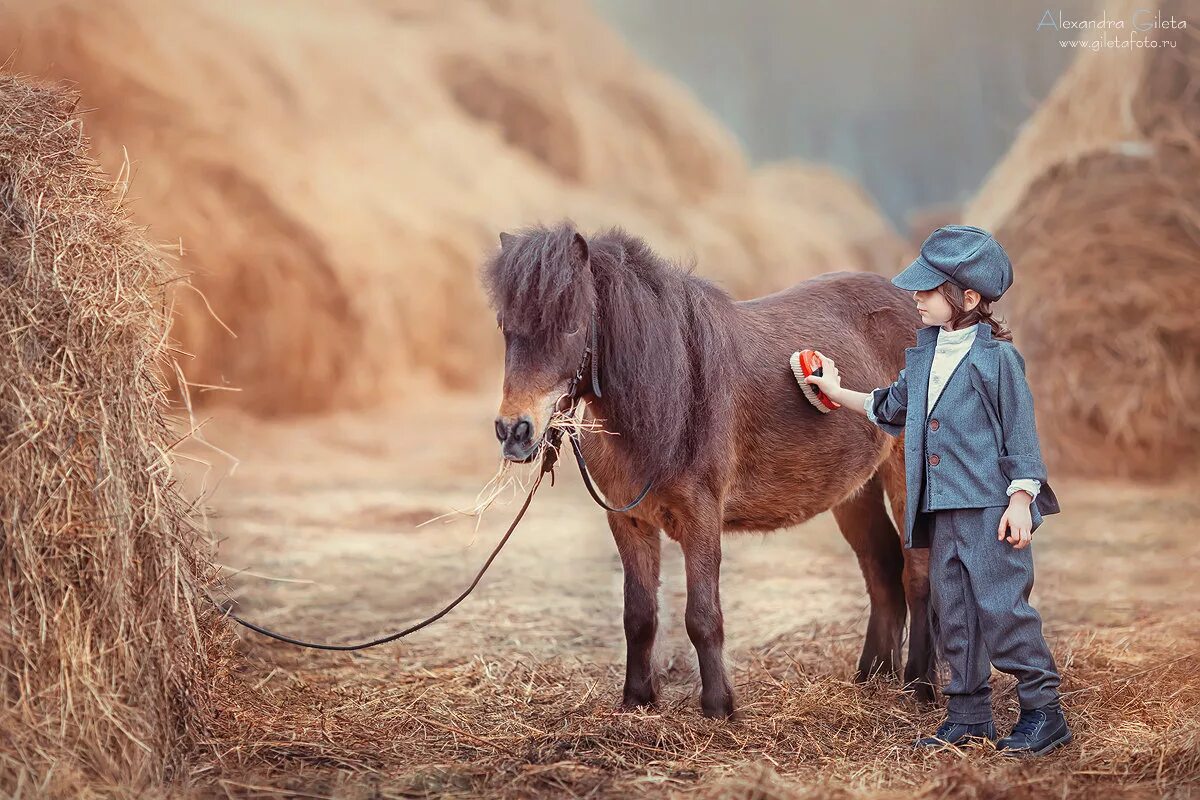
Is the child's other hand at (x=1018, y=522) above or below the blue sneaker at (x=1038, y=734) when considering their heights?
above

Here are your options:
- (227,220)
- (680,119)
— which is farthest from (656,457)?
(680,119)

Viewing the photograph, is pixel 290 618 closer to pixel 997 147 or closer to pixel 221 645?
pixel 221 645

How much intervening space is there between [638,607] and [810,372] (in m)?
1.07

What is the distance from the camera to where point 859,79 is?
16219 millimetres

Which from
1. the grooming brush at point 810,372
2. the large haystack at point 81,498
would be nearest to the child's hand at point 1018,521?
the grooming brush at point 810,372


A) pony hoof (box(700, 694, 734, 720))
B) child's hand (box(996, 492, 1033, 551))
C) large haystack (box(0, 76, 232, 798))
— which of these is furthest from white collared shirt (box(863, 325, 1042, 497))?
large haystack (box(0, 76, 232, 798))

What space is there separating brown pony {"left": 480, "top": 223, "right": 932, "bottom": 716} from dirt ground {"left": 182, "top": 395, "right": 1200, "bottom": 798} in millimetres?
352

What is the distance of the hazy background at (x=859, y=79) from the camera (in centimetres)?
1530

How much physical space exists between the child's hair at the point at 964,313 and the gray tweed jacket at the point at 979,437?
1.3 inches

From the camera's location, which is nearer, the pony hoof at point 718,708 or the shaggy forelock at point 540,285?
the shaggy forelock at point 540,285

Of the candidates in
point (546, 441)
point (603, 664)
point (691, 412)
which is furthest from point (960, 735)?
point (603, 664)

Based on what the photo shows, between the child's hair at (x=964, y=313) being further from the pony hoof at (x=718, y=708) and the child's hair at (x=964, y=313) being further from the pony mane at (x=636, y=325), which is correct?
the pony hoof at (x=718, y=708)

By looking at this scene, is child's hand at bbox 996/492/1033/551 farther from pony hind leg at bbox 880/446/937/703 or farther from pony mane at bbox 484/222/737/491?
pony hind leg at bbox 880/446/937/703

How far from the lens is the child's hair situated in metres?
3.41
